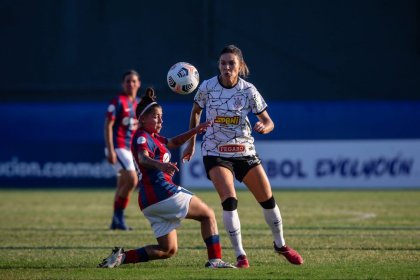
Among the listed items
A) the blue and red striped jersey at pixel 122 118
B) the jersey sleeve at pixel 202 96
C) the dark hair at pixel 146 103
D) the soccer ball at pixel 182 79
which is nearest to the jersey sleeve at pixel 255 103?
the jersey sleeve at pixel 202 96

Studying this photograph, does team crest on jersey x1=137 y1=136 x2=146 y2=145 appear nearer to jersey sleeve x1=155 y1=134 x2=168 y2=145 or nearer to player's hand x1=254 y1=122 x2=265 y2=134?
jersey sleeve x1=155 y1=134 x2=168 y2=145

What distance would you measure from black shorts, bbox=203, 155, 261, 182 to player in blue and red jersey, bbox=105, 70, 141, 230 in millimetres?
4705

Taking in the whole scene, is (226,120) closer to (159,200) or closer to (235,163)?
(235,163)

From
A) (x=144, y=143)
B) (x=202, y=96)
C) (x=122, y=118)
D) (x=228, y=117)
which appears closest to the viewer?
(x=144, y=143)

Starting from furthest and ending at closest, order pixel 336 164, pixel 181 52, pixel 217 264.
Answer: pixel 181 52 → pixel 336 164 → pixel 217 264

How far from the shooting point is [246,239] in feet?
39.2

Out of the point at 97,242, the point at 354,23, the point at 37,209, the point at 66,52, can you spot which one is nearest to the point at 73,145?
Result: the point at 66,52

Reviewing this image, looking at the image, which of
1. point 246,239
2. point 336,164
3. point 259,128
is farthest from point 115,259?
point 336,164

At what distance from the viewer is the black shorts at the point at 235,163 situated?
9.23 m

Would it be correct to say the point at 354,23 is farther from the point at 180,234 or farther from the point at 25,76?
the point at 180,234

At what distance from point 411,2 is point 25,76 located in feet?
36.1

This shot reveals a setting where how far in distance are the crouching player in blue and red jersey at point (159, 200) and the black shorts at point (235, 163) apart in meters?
0.50

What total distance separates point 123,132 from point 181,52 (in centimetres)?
1276

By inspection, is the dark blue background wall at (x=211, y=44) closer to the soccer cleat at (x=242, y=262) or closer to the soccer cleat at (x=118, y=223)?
the soccer cleat at (x=118, y=223)
